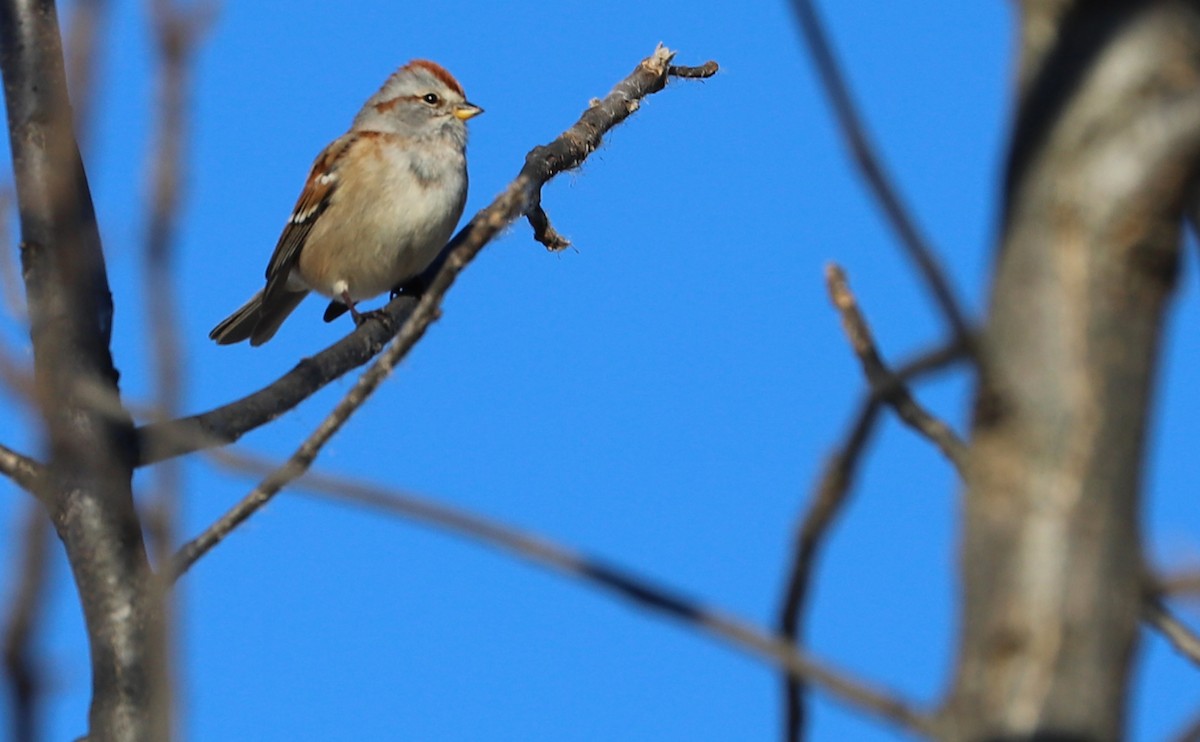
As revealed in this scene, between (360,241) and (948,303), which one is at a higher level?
(360,241)

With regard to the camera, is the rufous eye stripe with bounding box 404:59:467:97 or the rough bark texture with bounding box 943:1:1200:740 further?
the rufous eye stripe with bounding box 404:59:467:97

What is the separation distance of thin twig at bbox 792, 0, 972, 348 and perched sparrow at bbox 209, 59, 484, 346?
591cm

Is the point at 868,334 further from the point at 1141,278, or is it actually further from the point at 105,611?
the point at 105,611

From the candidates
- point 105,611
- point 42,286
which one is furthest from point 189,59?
point 42,286

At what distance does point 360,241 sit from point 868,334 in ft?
18.4

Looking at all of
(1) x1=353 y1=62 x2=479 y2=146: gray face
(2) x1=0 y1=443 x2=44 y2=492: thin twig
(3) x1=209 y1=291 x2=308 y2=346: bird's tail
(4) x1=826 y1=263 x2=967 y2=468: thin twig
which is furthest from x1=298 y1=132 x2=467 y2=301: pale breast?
(4) x1=826 y1=263 x2=967 y2=468: thin twig

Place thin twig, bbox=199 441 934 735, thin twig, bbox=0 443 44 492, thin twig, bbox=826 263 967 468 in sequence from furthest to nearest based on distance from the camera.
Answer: thin twig, bbox=0 443 44 492 < thin twig, bbox=826 263 967 468 < thin twig, bbox=199 441 934 735

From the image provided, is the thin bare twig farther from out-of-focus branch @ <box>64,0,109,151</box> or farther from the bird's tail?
the bird's tail

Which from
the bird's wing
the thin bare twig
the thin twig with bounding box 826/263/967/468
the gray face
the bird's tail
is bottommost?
the thin bare twig

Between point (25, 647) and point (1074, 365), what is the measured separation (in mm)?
940

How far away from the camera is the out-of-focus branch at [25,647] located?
49.1 inches

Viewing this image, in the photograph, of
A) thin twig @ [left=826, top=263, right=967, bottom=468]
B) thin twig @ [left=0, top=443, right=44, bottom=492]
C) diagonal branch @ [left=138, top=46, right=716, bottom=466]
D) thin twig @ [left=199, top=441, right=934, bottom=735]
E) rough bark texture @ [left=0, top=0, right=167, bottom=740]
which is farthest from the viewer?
thin twig @ [left=0, top=443, right=44, bottom=492]

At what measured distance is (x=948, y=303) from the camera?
1116 millimetres

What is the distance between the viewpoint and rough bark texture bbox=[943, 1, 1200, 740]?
1.14 m
